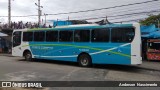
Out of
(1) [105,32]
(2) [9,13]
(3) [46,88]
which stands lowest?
(3) [46,88]

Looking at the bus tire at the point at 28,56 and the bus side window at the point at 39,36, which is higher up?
the bus side window at the point at 39,36

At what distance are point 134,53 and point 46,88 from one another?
7450 millimetres

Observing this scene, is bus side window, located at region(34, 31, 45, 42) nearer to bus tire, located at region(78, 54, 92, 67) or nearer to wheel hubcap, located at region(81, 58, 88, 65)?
bus tire, located at region(78, 54, 92, 67)

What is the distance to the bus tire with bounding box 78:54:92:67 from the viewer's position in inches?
770

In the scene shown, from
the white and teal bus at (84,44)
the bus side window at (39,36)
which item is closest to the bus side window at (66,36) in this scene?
the white and teal bus at (84,44)

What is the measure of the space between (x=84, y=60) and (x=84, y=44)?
103 centimetres

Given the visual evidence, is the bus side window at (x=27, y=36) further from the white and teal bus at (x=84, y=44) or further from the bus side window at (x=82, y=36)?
the bus side window at (x=82, y=36)

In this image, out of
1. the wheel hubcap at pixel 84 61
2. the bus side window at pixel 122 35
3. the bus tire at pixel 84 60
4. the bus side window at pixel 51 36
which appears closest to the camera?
the bus side window at pixel 122 35

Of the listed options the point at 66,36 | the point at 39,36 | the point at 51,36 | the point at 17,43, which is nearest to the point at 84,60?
the point at 66,36

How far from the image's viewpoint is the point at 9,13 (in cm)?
4241

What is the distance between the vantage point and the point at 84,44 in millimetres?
19734

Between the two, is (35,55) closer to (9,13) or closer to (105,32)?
(105,32)

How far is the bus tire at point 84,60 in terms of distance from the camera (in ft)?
64.2

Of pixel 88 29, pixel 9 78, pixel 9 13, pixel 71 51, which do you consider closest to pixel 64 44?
pixel 71 51
